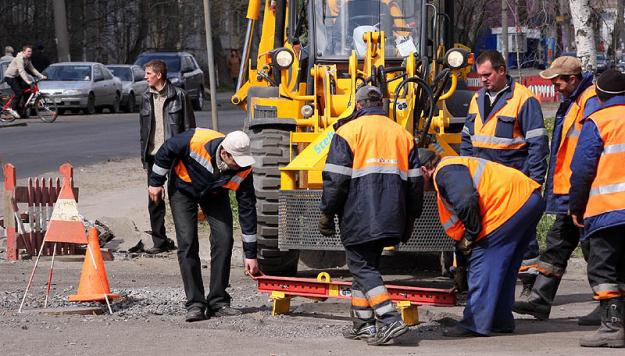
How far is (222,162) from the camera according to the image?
30.9ft

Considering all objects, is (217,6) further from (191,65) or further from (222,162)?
(222,162)

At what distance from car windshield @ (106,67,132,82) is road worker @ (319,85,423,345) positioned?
97.7 ft

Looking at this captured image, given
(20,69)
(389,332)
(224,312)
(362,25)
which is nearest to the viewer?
(389,332)

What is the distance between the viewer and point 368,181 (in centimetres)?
849

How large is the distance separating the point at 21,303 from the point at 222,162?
1991 mm

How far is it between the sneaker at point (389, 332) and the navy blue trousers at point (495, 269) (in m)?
0.60

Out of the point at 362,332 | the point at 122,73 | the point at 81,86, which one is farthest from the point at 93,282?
the point at 122,73

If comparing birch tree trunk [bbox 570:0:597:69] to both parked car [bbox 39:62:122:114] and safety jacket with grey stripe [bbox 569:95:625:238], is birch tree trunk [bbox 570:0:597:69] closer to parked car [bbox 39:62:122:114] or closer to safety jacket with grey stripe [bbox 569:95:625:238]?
safety jacket with grey stripe [bbox 569:95:625:238]

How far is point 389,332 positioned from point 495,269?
2.93 ft

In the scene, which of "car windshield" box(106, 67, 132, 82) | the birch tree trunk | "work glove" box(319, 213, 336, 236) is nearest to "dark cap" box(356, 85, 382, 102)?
"work glove" box(319, 213, 336, 236)

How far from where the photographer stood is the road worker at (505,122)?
9883 millimetres

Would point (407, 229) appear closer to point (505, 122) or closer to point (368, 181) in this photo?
point (368, 181)

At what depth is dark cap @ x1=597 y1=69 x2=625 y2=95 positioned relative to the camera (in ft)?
28.3

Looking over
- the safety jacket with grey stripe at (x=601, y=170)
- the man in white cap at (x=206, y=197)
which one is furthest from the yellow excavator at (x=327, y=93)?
the safety jacket with grey stripe at (x=601, y=170)
